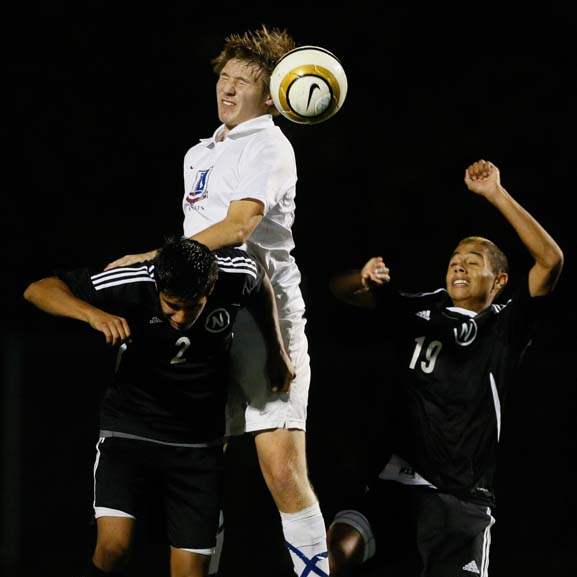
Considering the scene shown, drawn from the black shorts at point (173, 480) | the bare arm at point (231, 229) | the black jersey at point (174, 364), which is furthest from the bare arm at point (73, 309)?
the black shorts at point (173, 480)

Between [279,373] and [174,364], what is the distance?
17.2 inches

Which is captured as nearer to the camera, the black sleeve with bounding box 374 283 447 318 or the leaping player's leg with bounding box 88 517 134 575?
the leaping player's leg with bounding box 88 517 134 575

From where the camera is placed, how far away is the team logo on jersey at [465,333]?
4.23 metres

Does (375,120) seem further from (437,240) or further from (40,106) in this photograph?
(40,106)

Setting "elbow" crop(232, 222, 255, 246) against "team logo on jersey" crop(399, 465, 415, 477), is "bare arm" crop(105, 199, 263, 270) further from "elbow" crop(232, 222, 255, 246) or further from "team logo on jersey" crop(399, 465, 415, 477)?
"team logo on jersey" crop(399, 465, 415, 477)

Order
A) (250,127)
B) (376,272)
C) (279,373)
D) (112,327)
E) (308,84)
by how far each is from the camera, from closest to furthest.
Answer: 1. (112,327)
2. (376,272)
3. (308,84)
4. (279,373)
5. (250,127)

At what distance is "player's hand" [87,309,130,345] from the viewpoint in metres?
3.38

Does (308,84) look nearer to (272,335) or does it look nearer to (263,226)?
(263,226)

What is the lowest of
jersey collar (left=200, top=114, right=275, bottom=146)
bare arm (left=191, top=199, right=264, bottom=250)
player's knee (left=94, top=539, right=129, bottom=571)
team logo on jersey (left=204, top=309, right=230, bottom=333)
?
player's knee (left=94, top=539, right=129, bottom=571)

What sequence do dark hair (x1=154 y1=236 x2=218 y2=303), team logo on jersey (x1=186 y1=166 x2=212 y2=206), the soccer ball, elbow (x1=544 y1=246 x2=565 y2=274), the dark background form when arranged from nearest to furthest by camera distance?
dark hair (x1=154 y1=236 x2=218 y2=303)
the soccer ball
elbow (x1=544 y1=246 x2=565 y2=274)
team logo on jersey (x1=186 y1=166 x2=212 y2=206)
the dark background

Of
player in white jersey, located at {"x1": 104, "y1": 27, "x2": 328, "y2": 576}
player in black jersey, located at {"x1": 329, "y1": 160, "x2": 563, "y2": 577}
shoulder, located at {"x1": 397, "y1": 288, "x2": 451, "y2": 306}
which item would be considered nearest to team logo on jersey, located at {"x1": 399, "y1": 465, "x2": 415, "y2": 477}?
player in black jersey, located at {"x1": 329, "y1": 160, "x2": 563, "y2": 577}

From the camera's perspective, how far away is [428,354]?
4219mm

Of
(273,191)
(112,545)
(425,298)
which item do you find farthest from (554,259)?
(112,545)

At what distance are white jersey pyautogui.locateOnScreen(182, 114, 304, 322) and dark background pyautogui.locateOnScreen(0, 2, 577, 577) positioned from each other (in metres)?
3.04
